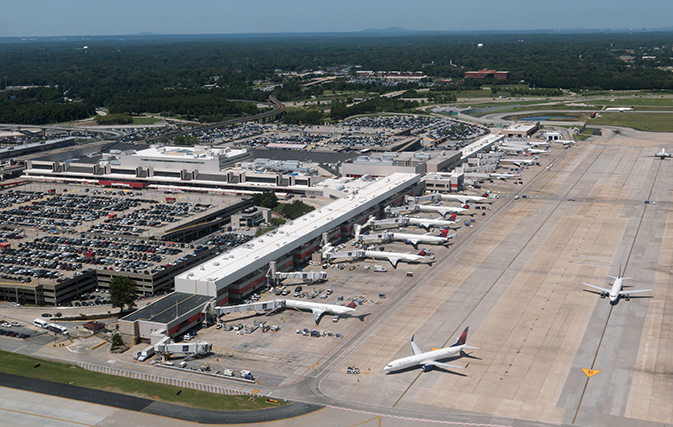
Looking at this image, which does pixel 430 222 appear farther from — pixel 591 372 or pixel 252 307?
pixel 591 372

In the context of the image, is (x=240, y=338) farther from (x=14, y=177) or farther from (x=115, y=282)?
(x=14, y=177)

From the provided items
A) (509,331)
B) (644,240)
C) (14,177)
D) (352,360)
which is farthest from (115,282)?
(14,177)

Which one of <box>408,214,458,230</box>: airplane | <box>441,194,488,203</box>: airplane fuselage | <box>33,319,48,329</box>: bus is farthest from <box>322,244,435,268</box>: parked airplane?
<box>33,319,48,329</box>: bus

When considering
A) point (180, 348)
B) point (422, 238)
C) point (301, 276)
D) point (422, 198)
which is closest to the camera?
point (180, 348)

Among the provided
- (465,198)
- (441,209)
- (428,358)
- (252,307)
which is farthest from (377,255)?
(465,198)

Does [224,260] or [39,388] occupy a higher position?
[224,260]

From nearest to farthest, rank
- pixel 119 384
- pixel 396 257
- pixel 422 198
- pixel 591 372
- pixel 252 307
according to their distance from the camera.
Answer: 1. pixel 119 384
2. pixel 591 372
3. pixel 252 307
4. pixel 396 257
5. pixel 422 198

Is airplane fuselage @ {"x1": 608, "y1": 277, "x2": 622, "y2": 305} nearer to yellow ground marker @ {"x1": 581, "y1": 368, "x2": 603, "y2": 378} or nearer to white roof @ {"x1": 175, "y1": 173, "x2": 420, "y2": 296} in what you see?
yellow ground marker @ {"x1": 581, "y1": 368, "x2": 603, "y2": 378}
